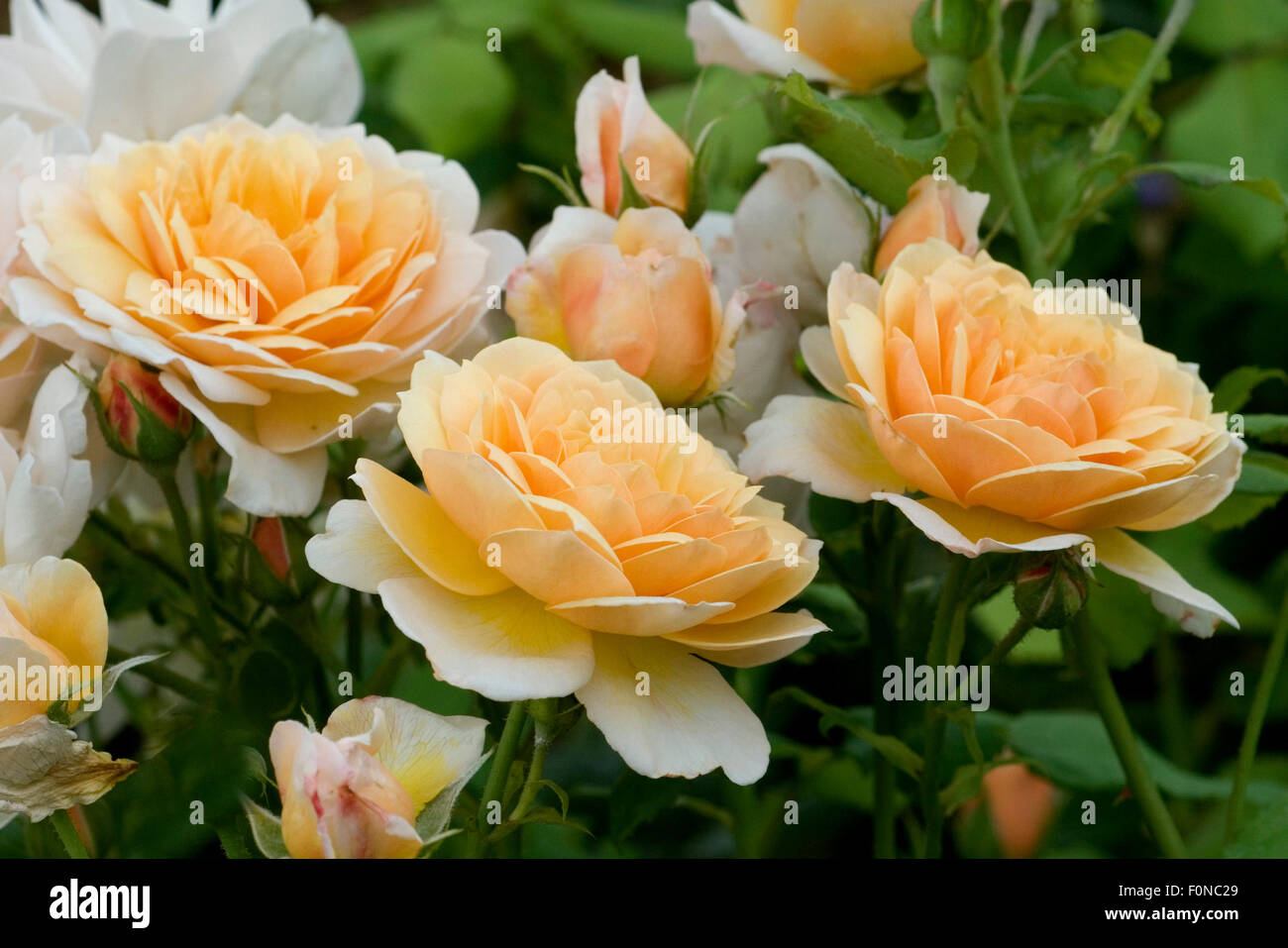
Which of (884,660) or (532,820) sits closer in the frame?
(532,820)

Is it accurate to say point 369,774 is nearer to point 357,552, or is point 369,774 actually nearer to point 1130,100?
point 357,552

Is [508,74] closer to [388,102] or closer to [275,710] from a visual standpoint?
[388,102]

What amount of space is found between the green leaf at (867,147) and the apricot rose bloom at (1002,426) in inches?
1.6

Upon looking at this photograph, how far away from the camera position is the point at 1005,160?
443 millimetres

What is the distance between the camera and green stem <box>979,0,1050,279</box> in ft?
1.45

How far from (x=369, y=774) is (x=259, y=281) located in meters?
0.16

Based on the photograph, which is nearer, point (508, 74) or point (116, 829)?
point (116, 829)

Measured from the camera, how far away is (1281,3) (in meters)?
0.94

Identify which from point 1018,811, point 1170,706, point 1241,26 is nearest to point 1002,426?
point 1018,811

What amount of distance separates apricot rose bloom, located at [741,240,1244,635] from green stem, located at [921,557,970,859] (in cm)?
3
